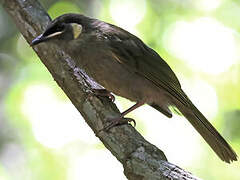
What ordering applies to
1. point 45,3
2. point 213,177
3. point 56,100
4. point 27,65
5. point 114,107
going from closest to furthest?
point 114,107
point 213,177
point 56,100
point 27,65
point 45,3

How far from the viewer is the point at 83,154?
6.38 meters

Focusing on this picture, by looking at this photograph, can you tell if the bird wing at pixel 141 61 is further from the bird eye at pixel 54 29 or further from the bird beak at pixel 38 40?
the bird beak at pixel 38 40

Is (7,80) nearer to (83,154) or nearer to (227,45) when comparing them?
(83,154)

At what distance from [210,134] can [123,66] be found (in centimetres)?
96

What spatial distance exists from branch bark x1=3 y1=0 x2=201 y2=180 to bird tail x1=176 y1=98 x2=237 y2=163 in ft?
2.47

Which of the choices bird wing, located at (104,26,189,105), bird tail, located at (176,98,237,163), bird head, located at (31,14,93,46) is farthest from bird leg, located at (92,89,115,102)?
bird tail, located at (176,98,237,163)

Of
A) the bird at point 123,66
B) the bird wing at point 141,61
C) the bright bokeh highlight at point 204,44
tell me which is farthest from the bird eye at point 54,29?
the bright bokeh highlight at point 204,44

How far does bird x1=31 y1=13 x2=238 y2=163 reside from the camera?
5.09m

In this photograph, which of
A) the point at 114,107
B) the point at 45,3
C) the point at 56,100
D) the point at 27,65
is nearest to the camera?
the point at 114,107

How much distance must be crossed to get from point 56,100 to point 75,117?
29cm

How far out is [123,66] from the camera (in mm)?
5203

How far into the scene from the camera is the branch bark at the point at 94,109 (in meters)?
4.17

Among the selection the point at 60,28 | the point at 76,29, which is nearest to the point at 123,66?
the point at 76,29

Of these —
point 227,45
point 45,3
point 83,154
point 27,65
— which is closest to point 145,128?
point 83,154
